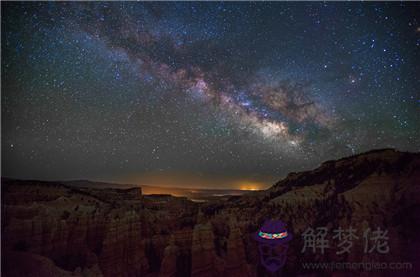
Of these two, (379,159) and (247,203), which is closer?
(379,159)

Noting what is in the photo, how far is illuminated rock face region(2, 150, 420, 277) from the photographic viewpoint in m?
13.4

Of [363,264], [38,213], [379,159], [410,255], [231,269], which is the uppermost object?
[379,159]

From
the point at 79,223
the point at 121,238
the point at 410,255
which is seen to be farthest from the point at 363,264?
the point at 79,223

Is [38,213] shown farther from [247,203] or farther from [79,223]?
[247,203]

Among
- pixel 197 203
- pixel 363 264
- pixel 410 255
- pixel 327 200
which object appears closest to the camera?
pixel 410 255

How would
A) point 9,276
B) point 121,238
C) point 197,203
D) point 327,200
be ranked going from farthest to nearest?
point 197,203, point 327,200, point 121,238, point 9,276

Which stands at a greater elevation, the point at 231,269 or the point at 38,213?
the point at 38,213

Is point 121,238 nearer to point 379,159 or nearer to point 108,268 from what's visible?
point 108,268

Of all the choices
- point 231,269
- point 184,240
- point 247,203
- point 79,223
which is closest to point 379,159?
point 247,203

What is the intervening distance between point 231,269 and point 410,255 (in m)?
9.40

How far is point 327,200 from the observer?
69.8 ft

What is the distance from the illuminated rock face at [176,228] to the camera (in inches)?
526

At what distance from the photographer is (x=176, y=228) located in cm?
2031

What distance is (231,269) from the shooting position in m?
16.4
